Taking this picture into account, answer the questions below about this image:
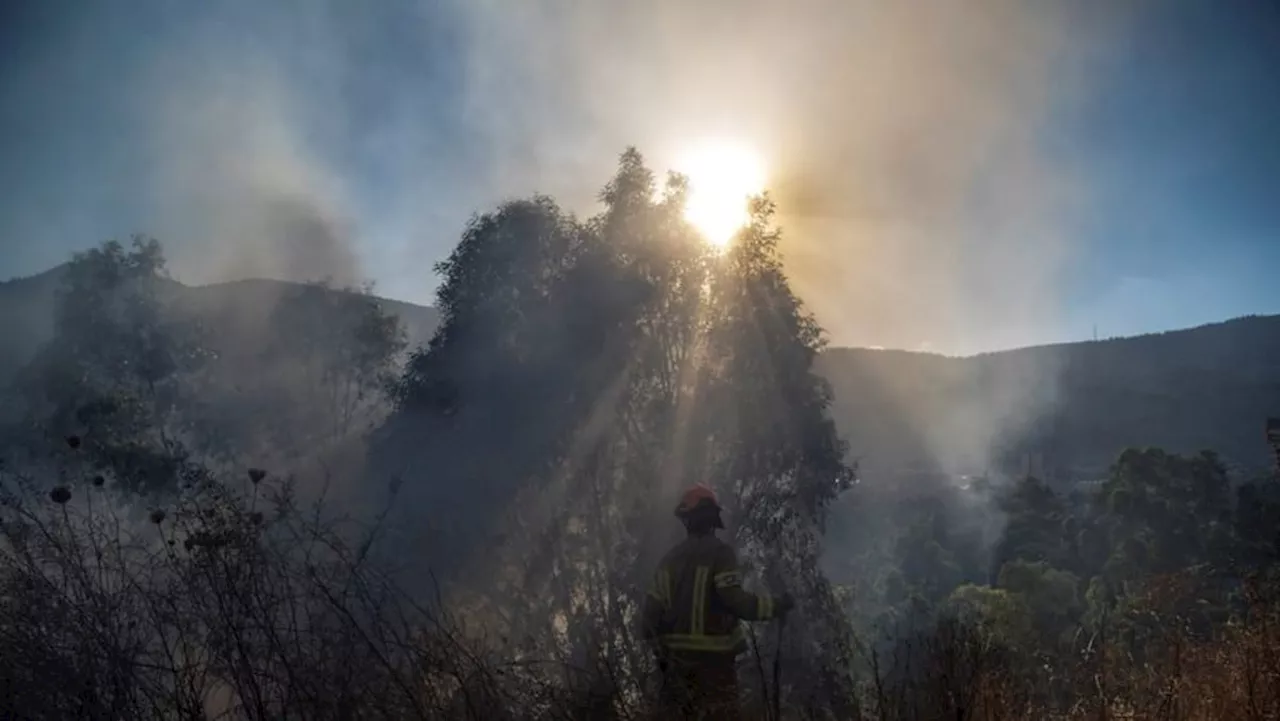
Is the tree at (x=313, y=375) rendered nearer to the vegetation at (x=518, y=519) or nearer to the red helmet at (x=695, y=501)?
the vegetation at (x=518, y=519)

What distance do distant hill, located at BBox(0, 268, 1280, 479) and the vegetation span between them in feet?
225

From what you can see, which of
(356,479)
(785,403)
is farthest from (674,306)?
(356,479)

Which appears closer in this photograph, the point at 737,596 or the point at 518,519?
the point at 737,596

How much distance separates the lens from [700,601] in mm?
4113

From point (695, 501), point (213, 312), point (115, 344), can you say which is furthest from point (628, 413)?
point (213, 312)

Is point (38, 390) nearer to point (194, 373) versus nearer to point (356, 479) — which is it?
point (194, 373)

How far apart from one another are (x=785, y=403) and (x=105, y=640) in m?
13.2

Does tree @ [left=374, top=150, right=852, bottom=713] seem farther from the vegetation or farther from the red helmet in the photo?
the red helmet

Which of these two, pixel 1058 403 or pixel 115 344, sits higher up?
pixel 115 344

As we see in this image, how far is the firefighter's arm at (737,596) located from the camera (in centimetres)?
384

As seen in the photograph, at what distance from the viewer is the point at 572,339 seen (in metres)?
15.9

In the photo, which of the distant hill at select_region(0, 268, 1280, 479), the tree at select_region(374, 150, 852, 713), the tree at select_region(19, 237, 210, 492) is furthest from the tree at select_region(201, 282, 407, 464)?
the distant hill at select_region(0, 268, 1280, 479)

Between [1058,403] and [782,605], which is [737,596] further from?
[1058,403]

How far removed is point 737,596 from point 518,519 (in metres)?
10.8
